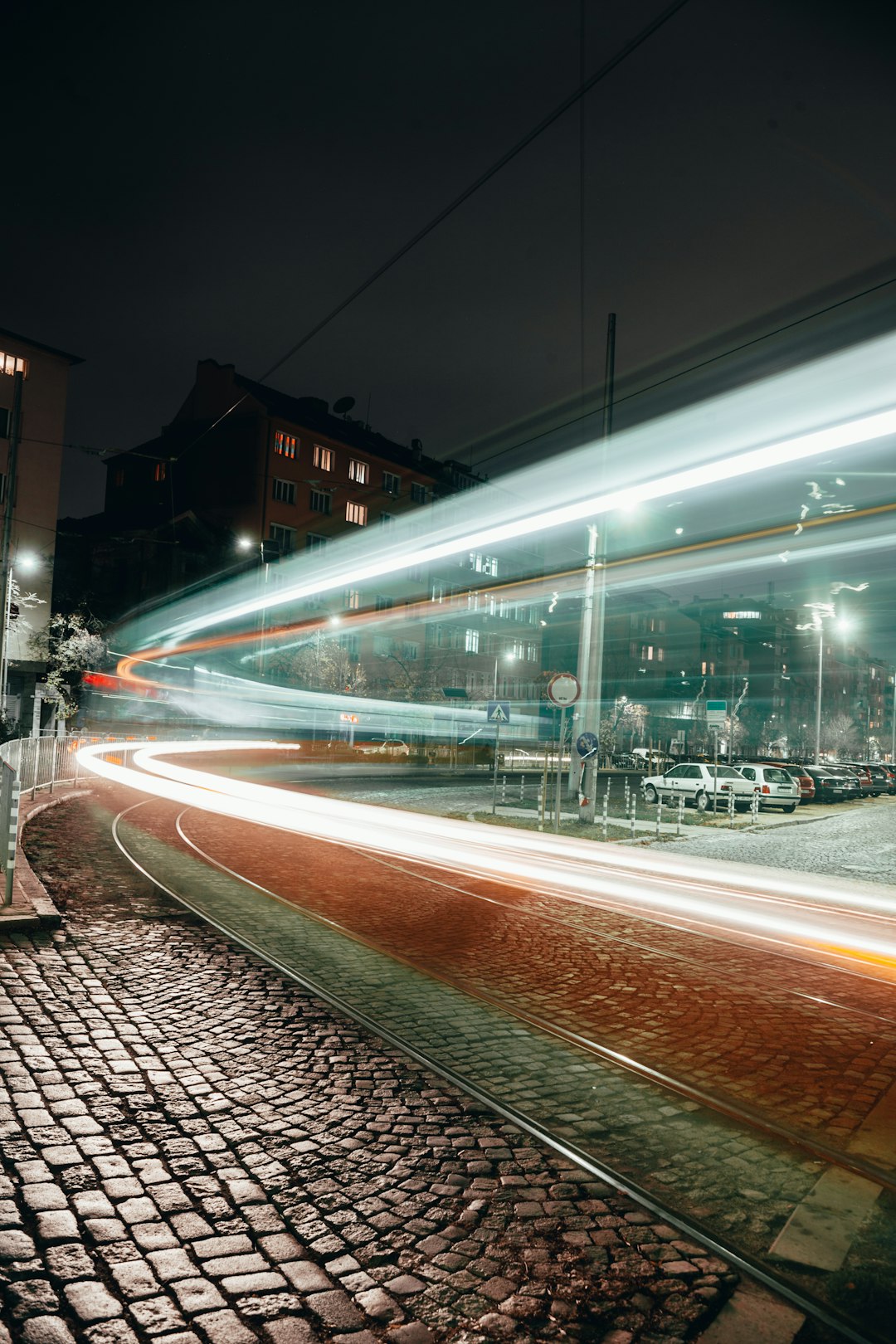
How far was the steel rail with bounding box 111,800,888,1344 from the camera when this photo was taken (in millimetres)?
2951

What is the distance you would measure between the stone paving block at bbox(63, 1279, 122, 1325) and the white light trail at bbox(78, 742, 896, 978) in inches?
272

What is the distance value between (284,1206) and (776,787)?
87.8ft

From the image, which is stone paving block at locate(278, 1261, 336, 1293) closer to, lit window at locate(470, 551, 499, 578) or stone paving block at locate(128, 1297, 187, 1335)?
stone paving block at locate(128, 1297, 187, 1335)

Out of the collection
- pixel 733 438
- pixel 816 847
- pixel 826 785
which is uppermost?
pixel 733 438

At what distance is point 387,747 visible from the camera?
53781mm

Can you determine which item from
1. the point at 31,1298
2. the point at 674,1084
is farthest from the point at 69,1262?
the point at 674,1084

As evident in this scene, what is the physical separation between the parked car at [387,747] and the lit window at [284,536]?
1344cm

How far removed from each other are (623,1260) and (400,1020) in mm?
2798

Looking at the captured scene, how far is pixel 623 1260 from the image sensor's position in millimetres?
3182

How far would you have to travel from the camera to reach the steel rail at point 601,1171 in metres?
2.95

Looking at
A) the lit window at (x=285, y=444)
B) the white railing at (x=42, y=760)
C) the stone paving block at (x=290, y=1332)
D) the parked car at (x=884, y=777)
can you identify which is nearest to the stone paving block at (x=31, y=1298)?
the stone paving block at (x=290, y=1332)

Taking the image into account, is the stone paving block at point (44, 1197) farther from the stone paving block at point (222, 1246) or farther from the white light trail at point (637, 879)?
the white light trail at point (637, 879)

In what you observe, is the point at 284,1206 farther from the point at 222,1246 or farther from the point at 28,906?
the point at 28,906

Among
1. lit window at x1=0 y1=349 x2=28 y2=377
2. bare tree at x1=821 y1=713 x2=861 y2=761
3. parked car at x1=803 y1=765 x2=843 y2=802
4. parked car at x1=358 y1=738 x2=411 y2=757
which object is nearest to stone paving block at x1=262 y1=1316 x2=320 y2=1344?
parked car at x1=803 y1=765 x2=843 y2=802
